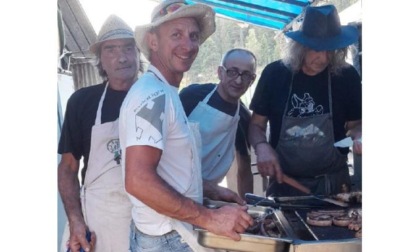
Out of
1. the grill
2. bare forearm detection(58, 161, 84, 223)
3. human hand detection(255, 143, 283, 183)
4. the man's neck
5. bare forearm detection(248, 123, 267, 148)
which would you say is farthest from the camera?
bare forearm detection(248, 123, 267, 148)

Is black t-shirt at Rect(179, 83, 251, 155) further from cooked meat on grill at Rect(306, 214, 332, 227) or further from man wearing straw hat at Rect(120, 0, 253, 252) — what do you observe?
cooked meat on grill at Rect(306, 214, 332, 227)

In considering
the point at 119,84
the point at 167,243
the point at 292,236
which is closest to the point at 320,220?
the point at 292,236

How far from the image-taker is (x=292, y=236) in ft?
5.58

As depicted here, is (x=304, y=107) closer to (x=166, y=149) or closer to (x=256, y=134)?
(x=256, y=134)

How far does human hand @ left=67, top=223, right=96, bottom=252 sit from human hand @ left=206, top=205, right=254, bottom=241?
0.76 m

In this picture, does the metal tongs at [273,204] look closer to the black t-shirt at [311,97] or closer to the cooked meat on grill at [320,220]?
the cooked meat on grill at [320,220]

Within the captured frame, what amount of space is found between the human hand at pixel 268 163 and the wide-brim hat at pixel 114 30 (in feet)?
3.10

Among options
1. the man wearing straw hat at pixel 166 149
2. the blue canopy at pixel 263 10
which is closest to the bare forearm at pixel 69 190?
the man wearing straw hat at pixel 166 149

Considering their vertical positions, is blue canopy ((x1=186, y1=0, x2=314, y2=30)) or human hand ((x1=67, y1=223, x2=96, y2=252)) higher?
blue canopy ((x1=186, y1=0, x2=314, y2=30))

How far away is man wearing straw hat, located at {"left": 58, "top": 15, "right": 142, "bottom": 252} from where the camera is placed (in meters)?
2.20

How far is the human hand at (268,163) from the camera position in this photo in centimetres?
274

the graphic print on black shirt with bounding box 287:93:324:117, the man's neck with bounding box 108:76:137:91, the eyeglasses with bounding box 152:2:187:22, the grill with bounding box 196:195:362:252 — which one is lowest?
the grill with bounding box 196:195:362:252

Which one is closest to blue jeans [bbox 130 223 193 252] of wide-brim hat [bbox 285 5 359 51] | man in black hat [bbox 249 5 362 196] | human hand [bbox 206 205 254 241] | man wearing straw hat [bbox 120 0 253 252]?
Answer: man wearing straw hat [bbox 120 0 253 252]
